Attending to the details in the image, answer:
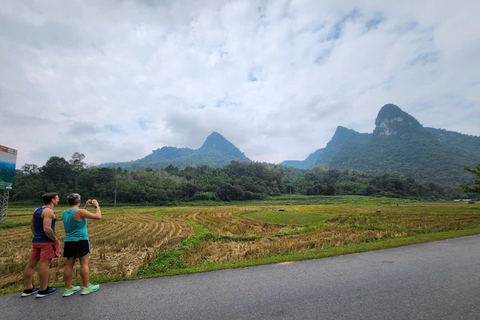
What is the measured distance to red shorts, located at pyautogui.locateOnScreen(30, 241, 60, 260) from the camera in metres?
4.02

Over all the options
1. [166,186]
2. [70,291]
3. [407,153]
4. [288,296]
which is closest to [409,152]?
[407,153]

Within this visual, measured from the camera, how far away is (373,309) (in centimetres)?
331

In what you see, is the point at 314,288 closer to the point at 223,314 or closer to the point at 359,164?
the point at 223,314

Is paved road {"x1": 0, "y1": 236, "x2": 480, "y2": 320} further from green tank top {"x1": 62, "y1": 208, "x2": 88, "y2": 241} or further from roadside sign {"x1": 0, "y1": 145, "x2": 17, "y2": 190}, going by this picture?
roadside sign {"x1": 0, "y1": 145, "x2": 17, "y2": 190}

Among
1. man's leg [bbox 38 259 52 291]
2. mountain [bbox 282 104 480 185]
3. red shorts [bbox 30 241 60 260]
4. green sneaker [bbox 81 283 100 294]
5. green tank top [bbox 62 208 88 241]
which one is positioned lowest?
green sneaker [bbox 81 283 100 294]

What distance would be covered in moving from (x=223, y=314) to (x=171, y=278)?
2.24m

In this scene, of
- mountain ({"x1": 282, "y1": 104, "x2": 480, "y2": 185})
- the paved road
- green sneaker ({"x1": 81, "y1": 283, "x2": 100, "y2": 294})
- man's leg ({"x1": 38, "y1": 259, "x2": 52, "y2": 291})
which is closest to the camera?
the paved road

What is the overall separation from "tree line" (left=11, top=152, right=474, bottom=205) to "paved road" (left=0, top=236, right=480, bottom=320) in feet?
175

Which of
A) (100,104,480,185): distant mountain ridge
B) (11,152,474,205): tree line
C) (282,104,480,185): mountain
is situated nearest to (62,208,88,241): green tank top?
(11,152,474,205): tree line

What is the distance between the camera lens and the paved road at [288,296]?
3.24m

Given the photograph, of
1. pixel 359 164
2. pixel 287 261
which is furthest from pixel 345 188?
pixel 287 261

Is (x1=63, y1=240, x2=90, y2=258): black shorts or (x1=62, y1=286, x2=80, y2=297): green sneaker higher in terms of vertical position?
(x1=63, y1=240, x2=90, y2=258): black shorts

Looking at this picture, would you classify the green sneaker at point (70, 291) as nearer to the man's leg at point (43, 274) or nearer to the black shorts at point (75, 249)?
the man's leg at point (43, 274)

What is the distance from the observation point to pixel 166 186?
6328 centimetres
